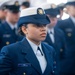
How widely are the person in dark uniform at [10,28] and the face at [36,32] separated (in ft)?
4.65

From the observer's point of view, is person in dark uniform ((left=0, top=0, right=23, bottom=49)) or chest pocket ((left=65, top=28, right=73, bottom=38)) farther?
chest pocket ((left=65, top=28, right=73, bottom=38))

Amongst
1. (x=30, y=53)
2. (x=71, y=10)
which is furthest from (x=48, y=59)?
(x=71, y=10)

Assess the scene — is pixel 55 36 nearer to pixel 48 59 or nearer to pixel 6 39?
pixel 6 39

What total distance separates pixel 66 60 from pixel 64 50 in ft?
0.56

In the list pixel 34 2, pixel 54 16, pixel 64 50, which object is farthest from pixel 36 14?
pixel 34 2

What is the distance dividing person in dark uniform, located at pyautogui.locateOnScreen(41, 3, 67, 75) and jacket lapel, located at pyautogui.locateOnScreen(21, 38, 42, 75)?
Result: 1437 millimetres

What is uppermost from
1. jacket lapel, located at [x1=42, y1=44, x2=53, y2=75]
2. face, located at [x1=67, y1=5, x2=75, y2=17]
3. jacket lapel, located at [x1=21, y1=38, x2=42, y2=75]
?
jacket lapel, located at [x1=21, y1=38, x2=42, y2=75]

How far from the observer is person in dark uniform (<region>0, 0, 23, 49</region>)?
4.52 m

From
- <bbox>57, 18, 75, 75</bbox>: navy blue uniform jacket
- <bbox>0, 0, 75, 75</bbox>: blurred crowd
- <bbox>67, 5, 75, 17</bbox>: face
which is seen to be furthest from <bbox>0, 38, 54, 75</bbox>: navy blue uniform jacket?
<bbox>67, 5, 75, 17</bbox>: face

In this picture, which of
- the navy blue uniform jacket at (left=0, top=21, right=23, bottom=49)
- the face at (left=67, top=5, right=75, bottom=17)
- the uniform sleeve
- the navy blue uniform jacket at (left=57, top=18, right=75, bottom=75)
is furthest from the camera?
the face at (left=67, top=5, right=75, bottom=17)

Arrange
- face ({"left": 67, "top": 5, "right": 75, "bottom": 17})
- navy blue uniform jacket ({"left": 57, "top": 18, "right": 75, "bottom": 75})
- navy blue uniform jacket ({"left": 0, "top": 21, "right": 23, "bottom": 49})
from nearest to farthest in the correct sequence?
navy blue uniform jacket ({"left": 0, "top": 21, "right": 23, "bottom": 49}) → navy blue uniform jacket ({"left": 57, "top": 18, "right": 75, "bottom": 75}) → face ({"left": 67, "top": 5, "right": 75, "bottom": 17})

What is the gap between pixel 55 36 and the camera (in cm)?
469

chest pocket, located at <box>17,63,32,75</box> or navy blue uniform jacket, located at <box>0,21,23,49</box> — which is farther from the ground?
A: chest pocket, located at <box>17,63,32,75</box>

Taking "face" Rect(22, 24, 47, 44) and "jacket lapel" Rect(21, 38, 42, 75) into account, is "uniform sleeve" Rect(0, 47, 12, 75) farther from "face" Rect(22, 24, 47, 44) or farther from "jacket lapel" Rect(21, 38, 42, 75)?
"face" Rect(22, 24, 47, 44)
